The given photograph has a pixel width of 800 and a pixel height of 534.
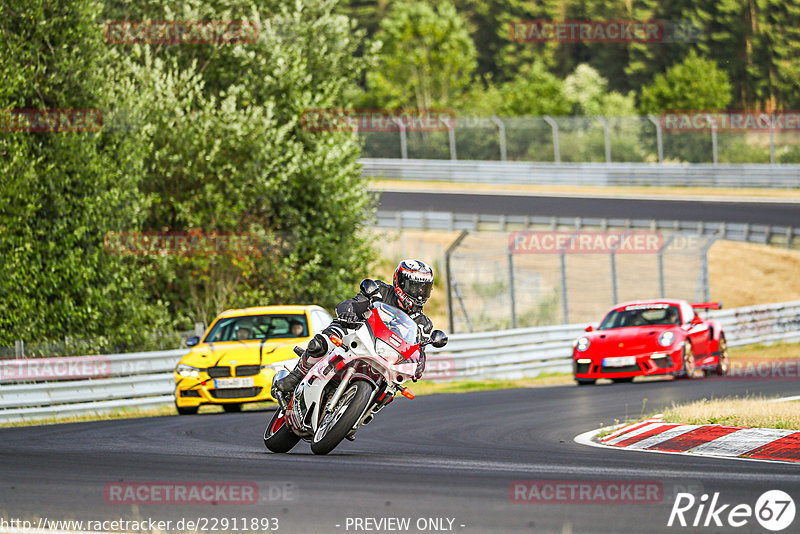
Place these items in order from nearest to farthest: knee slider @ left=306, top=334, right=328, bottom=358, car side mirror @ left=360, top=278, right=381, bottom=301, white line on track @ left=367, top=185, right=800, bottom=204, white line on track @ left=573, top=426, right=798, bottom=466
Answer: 1. car side mirror @ left=360, top=278, right=381, bottom=301
2. knee slider @ left=306, top=334, right=328, bottom=358
3. white line on track @ left=573, top=426, right=798, bottom=466
4. white line on track @ left=367, top=185, right=800, bottom=204

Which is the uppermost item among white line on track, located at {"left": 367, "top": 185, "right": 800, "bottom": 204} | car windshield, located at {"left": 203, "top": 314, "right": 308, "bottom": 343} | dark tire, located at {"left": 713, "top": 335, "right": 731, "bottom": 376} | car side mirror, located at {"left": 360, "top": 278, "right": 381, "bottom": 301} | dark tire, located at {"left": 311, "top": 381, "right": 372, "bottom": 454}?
car side mirror, located at {"left": 360, "top": 278, "right": 381, "bottom": 301}

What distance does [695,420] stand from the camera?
11398 mm

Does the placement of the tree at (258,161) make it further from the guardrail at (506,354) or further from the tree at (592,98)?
the tree at (592,98)

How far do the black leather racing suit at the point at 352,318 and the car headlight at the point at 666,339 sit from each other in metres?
10.8

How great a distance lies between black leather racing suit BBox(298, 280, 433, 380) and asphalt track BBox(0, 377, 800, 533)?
0.83m

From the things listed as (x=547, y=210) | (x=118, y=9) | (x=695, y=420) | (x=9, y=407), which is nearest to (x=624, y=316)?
(x=695, y=420)

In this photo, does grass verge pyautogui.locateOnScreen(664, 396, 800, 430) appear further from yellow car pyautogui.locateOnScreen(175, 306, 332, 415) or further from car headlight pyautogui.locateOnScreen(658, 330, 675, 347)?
car headlight pyautogui.locateOnScreen(658, 330, 675, 347)

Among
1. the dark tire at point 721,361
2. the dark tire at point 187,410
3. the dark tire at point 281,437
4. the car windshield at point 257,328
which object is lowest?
the dark tire at point 721,361

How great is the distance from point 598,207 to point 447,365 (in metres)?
22.0

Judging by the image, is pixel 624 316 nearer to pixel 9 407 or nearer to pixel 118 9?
pixel 9 407

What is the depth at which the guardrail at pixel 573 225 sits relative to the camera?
36.2 meters

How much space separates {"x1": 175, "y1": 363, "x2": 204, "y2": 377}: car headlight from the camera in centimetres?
1489

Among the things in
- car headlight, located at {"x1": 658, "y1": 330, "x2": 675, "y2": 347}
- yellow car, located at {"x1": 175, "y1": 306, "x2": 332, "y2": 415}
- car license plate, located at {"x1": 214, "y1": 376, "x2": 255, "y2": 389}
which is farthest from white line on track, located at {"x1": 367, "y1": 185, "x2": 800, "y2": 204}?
car license plate, located at {"x1": 214, "y1": 376, "x2": 255, "y2": 389}

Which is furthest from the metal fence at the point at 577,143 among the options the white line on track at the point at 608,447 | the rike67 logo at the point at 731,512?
the rike67 logo at the point at 731,512
